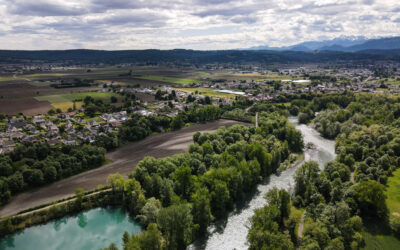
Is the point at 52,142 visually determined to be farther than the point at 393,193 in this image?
Yes

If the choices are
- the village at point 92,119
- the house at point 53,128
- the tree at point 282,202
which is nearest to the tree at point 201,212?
the tree at point 282,202

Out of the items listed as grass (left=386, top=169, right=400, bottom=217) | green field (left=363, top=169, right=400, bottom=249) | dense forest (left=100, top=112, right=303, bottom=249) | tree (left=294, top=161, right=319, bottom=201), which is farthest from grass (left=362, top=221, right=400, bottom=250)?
dense forest (left=100, top=112, right=303, bottom=249)

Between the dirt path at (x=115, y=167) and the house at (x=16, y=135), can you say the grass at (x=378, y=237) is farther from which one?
the house at (x=16, y=135)

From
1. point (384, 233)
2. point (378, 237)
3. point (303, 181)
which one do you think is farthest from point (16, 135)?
point (384, 233)

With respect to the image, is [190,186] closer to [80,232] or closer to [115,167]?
[80,232]

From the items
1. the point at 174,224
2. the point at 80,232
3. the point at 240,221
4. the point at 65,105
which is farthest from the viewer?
the point at 65,105

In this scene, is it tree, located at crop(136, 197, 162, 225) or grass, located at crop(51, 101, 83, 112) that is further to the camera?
grass, located at crop(51, 101, 83, 112)

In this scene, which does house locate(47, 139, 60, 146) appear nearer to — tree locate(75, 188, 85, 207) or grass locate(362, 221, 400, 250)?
tree locate(75, 188, 85, 207)

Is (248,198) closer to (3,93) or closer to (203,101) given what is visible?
(203,101)
